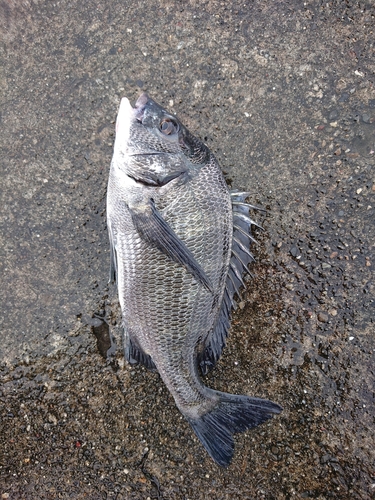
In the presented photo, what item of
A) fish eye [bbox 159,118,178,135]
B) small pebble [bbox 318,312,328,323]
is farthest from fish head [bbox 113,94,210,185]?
small pebble [bbox 318,312,328,323]

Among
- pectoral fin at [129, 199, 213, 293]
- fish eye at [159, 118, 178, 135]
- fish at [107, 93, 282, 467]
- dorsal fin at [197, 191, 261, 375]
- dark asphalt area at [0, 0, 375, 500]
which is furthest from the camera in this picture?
dark asphalt area at [0, 0, 375, 500]

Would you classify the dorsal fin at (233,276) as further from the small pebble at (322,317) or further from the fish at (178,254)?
the small pebble at (322,317)

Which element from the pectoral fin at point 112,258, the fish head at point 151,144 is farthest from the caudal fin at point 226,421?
the fish head at point 151,144

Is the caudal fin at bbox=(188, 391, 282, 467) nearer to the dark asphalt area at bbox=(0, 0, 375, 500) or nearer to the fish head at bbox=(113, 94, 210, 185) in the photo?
the dark asphalt area at bbox=(0, 0, 375, 500)

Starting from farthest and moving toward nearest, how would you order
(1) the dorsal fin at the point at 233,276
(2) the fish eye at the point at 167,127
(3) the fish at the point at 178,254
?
(1) the dorsal fin at the point at 233,276
(2) the fish eye at the point at 167,127
(3) the fish at the point at 178,254

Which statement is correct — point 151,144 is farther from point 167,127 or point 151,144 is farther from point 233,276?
point 233,276

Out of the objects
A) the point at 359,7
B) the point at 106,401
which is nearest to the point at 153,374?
the point at 106,401
